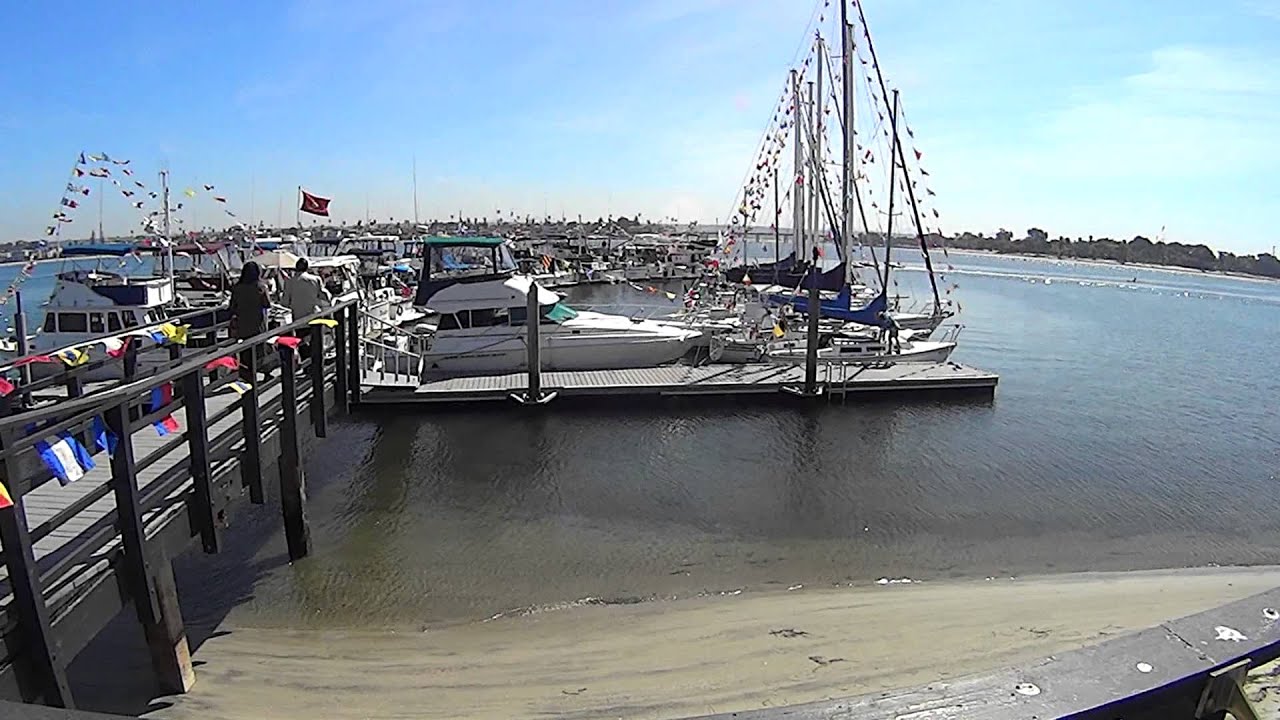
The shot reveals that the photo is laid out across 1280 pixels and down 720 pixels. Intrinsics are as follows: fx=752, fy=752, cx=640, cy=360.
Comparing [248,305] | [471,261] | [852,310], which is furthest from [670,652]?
[471,261]

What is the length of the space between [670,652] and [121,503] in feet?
15.2

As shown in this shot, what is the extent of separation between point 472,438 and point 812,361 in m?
8.38

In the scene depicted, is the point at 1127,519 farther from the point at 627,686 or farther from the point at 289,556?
the point at 289,556

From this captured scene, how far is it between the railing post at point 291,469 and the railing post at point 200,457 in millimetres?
2059

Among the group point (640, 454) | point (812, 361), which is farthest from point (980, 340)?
point (640, 454)

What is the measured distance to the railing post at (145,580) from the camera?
193 inches

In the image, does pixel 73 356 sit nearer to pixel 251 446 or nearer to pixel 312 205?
pixel 251 446

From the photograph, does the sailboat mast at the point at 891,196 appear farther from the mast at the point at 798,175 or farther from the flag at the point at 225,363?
the flag at the point at 225,363

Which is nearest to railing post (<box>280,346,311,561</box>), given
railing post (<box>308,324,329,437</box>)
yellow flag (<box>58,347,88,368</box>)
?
railing post (<box>308,324,329,437</box>)

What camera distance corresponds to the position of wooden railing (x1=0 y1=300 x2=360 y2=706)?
4.03 metres

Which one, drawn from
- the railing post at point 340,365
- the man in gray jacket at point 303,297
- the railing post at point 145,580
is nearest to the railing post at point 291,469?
the railing post at point 340,365

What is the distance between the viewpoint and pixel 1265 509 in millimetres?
12719

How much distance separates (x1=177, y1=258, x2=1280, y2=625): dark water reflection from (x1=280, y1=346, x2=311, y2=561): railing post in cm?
34

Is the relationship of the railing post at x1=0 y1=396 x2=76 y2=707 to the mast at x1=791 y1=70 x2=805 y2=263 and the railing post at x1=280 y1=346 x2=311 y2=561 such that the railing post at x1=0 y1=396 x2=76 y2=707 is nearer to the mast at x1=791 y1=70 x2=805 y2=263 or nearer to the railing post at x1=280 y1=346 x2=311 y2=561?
the railing post at x1=280 y1=346 x2=311 y2=561
